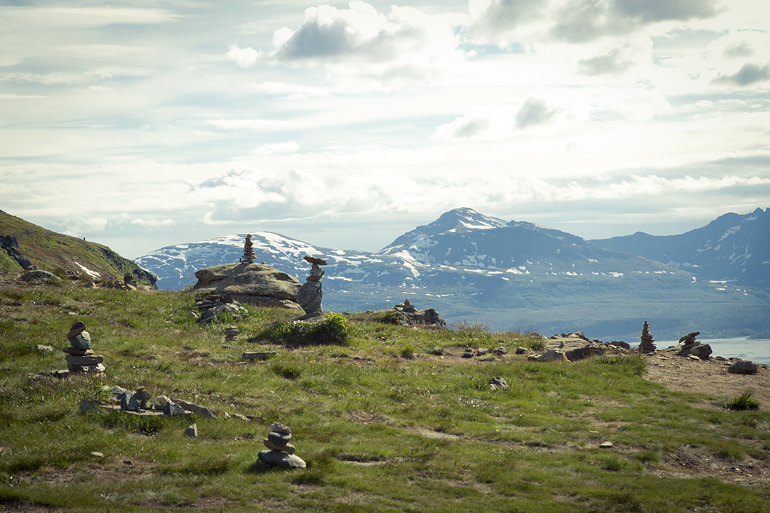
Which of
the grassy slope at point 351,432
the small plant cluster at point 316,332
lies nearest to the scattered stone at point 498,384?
the grassy slope at point 351,432

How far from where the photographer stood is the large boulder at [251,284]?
4044cm

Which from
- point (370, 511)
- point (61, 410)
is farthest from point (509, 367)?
point (61, 410)

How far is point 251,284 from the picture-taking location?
137 ft

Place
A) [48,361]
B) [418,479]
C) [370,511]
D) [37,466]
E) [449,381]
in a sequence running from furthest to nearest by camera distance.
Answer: [449,381] < [48,361] < [418,479] < [37,466] < [370,511]

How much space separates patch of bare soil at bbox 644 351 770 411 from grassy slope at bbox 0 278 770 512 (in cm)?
146

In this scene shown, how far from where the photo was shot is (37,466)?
12344 mm

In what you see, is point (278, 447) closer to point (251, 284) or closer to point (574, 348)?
point (574, 348)

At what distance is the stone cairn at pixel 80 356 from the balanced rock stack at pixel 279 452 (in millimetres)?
9128

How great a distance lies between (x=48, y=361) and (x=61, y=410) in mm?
5812

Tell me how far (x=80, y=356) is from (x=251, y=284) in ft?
72.5

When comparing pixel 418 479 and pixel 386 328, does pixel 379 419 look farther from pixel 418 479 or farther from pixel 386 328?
pixel 386 328

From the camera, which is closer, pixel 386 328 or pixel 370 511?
pixel 370 511

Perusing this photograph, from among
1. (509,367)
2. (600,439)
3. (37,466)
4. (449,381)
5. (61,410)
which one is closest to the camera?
(37,466)

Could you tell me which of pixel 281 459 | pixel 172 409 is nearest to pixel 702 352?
pixel 281 459
